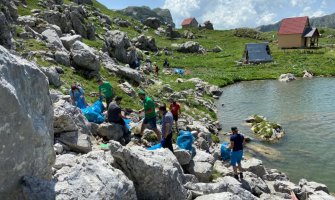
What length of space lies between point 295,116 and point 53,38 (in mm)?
26415

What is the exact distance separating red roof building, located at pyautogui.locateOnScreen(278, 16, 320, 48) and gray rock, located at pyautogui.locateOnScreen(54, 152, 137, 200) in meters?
105

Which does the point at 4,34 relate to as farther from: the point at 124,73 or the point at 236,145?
the point at 236,145

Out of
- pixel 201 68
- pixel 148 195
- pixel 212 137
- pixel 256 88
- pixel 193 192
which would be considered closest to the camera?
pixel 148 195

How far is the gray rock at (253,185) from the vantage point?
19141 mm

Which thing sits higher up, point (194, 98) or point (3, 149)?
point (3, 149)

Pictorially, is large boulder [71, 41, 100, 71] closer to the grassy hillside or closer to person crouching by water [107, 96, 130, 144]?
the grassy hillside

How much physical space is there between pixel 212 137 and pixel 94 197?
70.7ft

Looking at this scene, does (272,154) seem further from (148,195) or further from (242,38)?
(242,38)

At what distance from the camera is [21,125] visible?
9.49m

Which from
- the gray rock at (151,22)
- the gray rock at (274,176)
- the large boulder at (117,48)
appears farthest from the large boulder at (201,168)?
the gray rock at (151,22)

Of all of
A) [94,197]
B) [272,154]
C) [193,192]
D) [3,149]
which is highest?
[3,149]

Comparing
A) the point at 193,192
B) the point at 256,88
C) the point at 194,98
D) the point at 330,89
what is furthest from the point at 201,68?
the point at 193,192

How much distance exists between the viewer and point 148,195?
13.1m

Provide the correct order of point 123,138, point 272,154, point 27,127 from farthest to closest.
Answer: point 272,154 → point 123,138 → point 27,127
